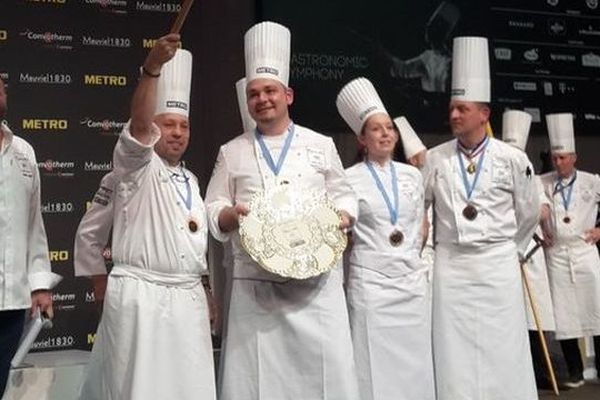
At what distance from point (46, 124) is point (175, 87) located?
1.96 meters

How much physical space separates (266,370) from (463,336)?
114 centimetres

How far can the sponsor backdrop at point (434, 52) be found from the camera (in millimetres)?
6445

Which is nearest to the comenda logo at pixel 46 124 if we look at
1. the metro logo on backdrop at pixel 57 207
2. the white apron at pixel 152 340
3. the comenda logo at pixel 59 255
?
the metro logo on backdrop at pixel 57 207

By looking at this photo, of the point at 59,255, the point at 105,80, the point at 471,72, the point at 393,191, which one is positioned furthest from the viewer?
the point at 105,80

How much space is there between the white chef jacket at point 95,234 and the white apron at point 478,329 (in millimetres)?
1571

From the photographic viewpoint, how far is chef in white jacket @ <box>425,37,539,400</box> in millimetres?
4484

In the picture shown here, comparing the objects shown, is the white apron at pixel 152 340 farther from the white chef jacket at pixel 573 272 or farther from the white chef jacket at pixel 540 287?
the white chef jacket at pixel 573 272

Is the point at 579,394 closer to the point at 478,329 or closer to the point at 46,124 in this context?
the point at 478,329

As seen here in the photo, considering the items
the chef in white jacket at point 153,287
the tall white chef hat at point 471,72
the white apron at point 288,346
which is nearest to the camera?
the chef in white jacket at point 153,287

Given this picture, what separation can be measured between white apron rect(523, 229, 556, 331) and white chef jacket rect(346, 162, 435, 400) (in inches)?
87.0

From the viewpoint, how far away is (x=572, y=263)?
6.45 m

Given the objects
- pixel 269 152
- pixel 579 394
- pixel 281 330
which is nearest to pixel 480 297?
pixel 281 330

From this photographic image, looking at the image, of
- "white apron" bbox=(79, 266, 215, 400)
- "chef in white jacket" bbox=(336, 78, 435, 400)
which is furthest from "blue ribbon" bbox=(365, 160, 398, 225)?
"white apron" bbox=(79, 266, 215, 400)

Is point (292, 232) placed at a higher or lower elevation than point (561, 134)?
lower
